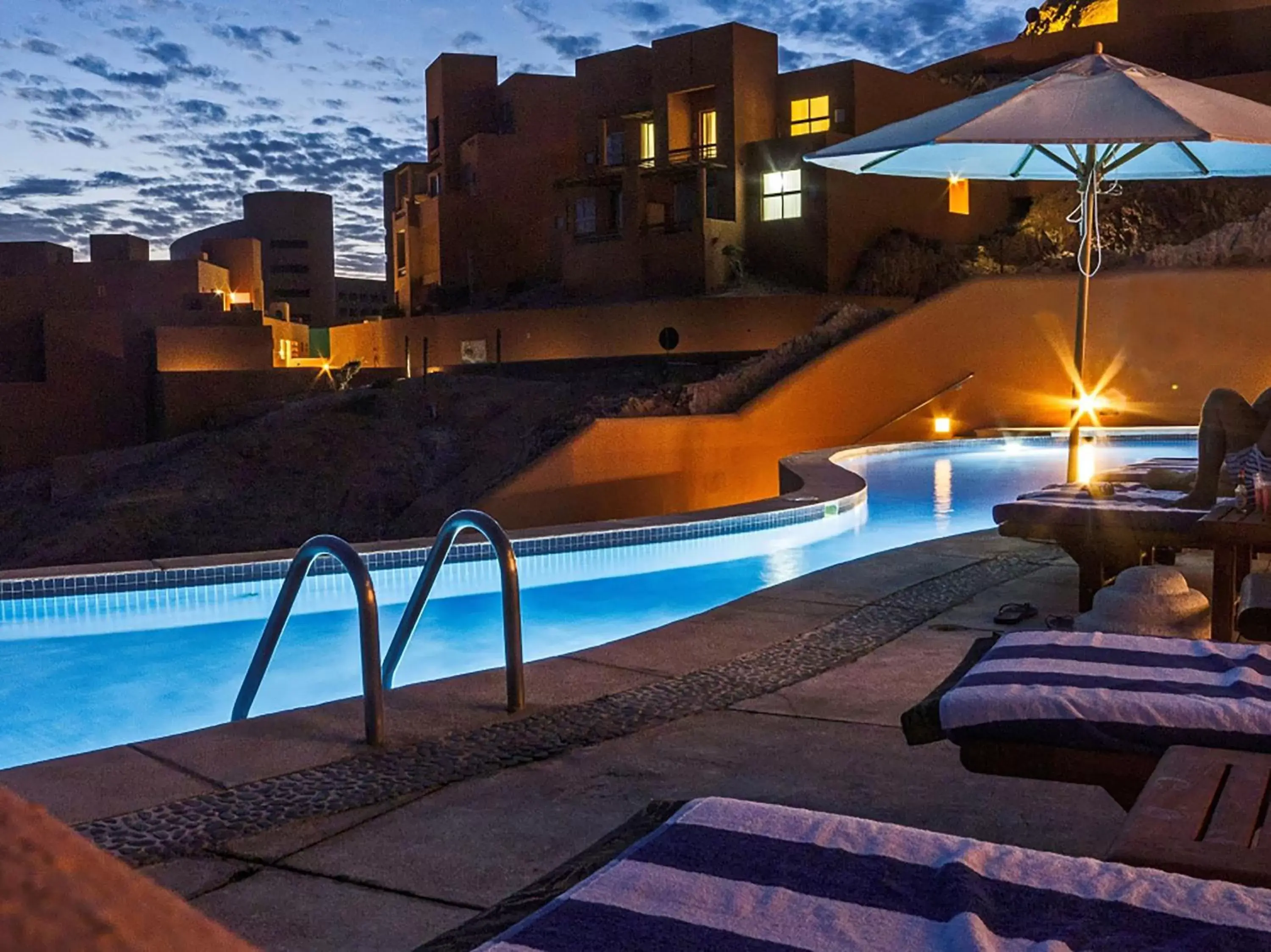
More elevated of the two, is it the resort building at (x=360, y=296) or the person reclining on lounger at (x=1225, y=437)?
the resort building at (x=360, y=296)

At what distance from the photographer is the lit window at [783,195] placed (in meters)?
32.0

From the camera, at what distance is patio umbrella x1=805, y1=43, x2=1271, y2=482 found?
639cm

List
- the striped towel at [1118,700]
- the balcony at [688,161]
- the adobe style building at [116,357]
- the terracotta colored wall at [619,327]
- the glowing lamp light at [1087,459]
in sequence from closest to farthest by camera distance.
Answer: the striped towel at [1118,700] < the glowing lamp light at [1087,459] < the terracotta colored wall at [619,327] < the adobe style building at [116,357] < the balcony at [688,161]

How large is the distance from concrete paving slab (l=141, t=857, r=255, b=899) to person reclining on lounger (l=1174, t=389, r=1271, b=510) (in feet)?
14.7

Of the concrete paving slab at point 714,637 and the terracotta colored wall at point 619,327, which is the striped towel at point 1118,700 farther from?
the terracotta colored wall at point 619,327

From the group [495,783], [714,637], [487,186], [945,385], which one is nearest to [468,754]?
[495,783]

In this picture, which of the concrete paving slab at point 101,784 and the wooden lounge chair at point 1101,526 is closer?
the concrete paving slab at point 101,784

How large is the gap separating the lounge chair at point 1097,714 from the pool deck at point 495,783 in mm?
535

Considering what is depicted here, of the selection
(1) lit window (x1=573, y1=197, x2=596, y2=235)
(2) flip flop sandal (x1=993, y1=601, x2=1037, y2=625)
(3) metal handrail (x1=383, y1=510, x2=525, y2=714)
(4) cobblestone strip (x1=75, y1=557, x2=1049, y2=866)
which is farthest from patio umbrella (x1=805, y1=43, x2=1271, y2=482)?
(1) lit window (x1=573, y1=197, x2=596, y2=235)

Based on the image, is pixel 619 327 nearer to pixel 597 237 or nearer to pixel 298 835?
pixel 597 237

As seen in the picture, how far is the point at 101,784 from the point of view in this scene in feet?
11.3

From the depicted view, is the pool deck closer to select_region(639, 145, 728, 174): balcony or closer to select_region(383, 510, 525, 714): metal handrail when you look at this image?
select_region(383, 510, 525, 714): metal handrail

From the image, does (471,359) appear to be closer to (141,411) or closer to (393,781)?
(141,411)

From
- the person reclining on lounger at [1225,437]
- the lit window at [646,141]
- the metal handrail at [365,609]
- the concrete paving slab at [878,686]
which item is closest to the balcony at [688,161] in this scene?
the lit window at [646,141]
